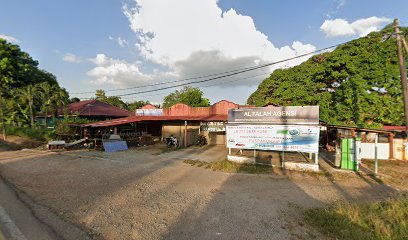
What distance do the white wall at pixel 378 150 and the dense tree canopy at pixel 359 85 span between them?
75.0 inches

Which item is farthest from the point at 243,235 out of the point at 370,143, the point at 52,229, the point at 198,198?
the point at 370,143

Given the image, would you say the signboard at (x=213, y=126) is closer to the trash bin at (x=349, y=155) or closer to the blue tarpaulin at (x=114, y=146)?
the blue tarpaulin at (x=114, y=146)

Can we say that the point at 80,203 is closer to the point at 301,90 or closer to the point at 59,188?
the point at 59,188

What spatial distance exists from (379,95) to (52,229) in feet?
67.5

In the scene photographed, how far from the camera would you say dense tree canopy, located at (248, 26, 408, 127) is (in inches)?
569

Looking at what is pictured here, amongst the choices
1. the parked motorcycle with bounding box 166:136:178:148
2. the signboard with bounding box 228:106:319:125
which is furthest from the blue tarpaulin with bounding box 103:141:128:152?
the signboard with bounding box 228:106:319:125

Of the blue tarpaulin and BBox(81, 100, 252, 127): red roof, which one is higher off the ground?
BBox(81, 100, 252, 127): red roof

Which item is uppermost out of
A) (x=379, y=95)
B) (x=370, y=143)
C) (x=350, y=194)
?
(x=379, y=95)

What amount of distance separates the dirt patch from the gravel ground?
7916 millimetres

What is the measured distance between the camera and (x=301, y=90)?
19.7m

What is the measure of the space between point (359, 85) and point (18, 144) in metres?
30.9

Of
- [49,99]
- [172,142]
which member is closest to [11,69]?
[49,99]

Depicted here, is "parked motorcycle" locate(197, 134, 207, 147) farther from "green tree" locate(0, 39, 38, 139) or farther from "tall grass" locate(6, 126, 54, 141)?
"green tree" locate(0, 39, 38, 139)

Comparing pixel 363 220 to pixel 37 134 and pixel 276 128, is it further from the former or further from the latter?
pixel 37 134
